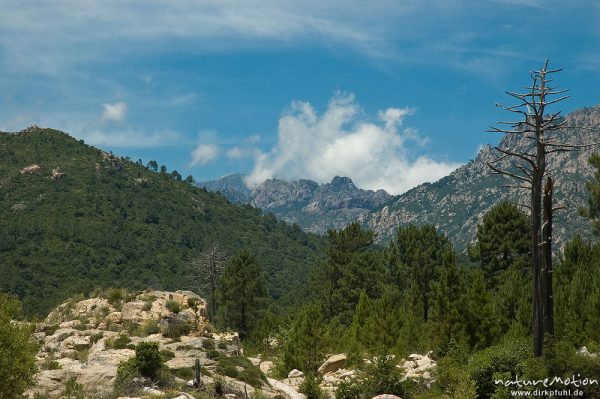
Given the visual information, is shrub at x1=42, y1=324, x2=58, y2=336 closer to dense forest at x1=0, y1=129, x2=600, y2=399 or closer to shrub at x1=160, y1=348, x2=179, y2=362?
shrub at x1=160, y1=348, x2=179, y2=362

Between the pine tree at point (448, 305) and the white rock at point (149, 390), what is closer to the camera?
the white rock at point (149, 390)

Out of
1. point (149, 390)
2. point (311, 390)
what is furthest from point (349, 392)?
point (149, 390)

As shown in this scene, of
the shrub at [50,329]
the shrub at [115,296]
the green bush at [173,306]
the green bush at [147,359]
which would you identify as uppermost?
the shrub at [115,296]

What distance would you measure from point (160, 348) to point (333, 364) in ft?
39.9

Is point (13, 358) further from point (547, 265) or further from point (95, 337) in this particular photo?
point (547, 265)

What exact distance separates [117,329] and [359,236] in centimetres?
3134

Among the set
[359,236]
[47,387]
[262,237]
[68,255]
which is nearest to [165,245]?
[68,255]

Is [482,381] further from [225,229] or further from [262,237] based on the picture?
[262,237]

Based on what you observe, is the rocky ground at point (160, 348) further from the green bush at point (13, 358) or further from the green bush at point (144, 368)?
the green bush at point (13, 358)

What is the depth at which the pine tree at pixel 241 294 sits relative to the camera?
57.0m

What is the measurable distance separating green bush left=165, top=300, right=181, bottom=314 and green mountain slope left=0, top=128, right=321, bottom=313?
54194mm

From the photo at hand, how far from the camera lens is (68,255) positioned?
111 meters

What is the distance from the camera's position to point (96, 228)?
129500 millimetres

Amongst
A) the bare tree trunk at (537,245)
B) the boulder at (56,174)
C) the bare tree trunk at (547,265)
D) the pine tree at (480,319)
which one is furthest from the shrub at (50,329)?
the boulder at (56,174)
